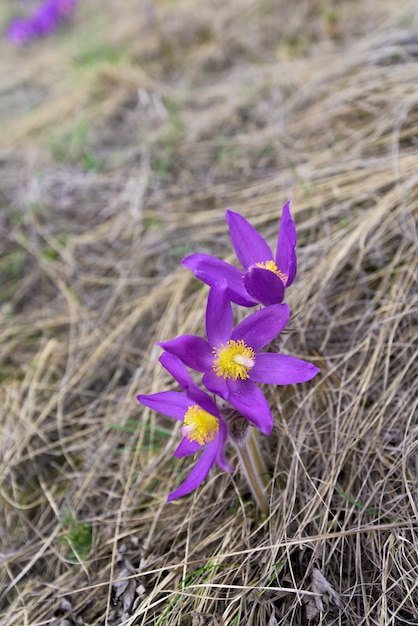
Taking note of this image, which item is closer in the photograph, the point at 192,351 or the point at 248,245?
the point at 192,351

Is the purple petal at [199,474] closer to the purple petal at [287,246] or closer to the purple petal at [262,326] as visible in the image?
the purple petal at [262,326]

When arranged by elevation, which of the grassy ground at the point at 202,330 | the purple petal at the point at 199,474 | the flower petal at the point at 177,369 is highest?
the flower petal at the point at 177,369

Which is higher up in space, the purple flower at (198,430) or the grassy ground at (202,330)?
the purple flower at (198,430)

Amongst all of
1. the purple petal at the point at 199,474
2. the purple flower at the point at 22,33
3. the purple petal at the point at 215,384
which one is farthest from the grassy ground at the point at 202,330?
the purple flower at the point at 22,33

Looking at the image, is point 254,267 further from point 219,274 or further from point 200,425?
point 200,425

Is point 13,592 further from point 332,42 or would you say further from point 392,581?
point 332,42

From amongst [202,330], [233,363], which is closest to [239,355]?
[233,363]

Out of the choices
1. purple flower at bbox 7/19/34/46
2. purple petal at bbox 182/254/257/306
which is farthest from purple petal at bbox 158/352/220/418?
purple flower at bbox 7/19/34/46
